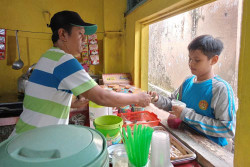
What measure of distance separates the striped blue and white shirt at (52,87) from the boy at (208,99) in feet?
2.54

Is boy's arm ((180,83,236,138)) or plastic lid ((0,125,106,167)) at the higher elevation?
plastic lid ((0,125,106,167))

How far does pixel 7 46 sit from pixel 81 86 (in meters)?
2.31

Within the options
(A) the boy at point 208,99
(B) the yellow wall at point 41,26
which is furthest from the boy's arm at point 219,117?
(B) the yellow wall at point 41,26

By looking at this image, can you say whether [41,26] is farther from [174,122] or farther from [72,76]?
[174,122]

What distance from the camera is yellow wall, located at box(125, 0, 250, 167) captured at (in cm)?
70

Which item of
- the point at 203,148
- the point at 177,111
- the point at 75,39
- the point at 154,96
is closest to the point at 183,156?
the point at 203,148

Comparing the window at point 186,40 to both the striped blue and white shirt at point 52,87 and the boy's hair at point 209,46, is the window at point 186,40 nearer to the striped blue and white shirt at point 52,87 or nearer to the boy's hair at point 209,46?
the boy's hair at point 209,46

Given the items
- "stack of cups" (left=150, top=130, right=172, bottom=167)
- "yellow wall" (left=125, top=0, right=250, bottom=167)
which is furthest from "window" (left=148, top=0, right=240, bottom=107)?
"stack of cups" (left=150, top=130, right=172, bottom=167)

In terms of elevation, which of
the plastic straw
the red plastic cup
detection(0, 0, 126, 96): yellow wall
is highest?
detection(0, 0, 126, 96): yellow wall

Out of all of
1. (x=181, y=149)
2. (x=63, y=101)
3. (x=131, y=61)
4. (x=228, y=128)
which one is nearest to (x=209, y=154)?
(x=181, y=149)

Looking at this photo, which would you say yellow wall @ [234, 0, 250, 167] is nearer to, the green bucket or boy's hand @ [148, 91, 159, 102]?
the green bucket

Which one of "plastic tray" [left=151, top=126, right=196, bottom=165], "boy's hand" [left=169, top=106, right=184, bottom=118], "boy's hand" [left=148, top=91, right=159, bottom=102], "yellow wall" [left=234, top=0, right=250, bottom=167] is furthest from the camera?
"boy's hand" [left=148, top=91, right=159, bottom=102]

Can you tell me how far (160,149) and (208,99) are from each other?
2.35 feet

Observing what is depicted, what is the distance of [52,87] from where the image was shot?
100cm
